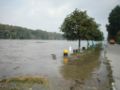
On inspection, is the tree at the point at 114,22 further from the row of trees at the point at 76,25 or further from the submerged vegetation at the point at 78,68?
the submerged vegetation at the point at 78,68

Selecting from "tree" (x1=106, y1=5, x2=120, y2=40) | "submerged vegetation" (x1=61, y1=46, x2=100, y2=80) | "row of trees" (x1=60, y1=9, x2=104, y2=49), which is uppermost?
"tree" (x1=106, y1=5, x2=120, y2=40)

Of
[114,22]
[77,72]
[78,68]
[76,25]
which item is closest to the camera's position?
[77,72]

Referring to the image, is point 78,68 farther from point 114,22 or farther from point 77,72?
point 114,22

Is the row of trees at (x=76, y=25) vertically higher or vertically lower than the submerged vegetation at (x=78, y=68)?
higher

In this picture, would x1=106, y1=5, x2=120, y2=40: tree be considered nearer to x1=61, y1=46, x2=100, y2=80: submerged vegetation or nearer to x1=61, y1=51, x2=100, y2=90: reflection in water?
x1=61, y1=46, x2=100, y2=80: submerged vegetation

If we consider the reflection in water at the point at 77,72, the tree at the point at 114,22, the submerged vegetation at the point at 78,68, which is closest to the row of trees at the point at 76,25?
the submerged vegetation at the point at 78,68

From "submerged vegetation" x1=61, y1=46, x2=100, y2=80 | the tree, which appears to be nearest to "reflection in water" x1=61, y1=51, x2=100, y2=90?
"submerged vegetation" x1=61, y1=46, x2=100, y2=80

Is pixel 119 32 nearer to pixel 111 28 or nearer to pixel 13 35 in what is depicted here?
pixel 111 28

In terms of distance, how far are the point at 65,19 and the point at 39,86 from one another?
20867mm

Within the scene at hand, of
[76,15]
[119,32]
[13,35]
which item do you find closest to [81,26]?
[76,15]

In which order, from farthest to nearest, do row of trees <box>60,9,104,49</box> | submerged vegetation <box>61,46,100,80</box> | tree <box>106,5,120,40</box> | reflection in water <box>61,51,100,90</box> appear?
tree <box>106,5,120,40</box>, row of trees <box>60,9,104,49</box>, submerged vegetation <box>61,46,100,80</box>, reflection in water <box>61,51,100,90</box>

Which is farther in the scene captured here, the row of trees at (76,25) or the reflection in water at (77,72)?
the row of trees at (76,25)

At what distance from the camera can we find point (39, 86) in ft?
32.8

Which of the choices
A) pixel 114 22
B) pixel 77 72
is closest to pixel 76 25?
pixel 77 72
